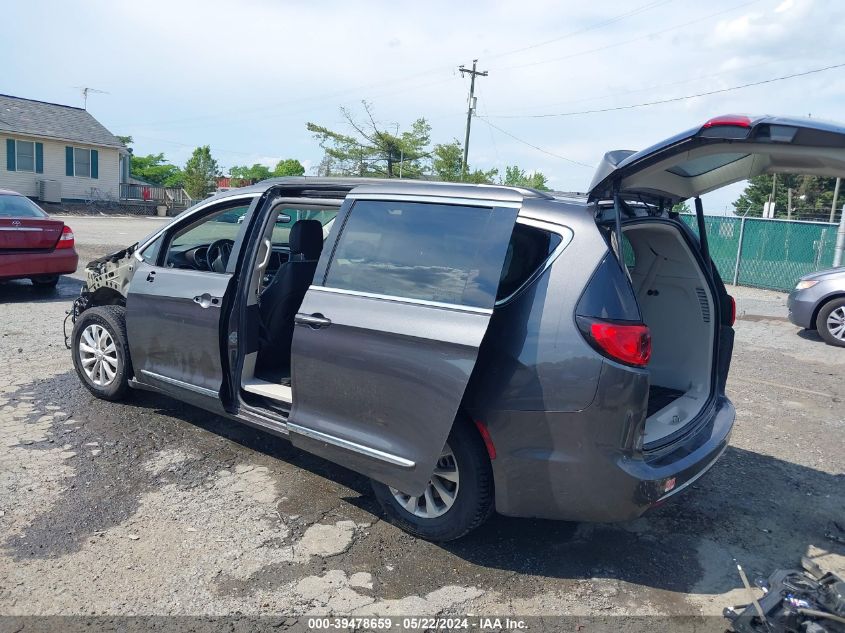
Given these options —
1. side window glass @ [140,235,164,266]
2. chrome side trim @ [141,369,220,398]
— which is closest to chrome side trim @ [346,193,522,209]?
chrome side trim @ [141,369,220,398]

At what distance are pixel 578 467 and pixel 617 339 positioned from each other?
615mm

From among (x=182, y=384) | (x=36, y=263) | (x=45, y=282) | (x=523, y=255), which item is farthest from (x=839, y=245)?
(x=45, y=282)

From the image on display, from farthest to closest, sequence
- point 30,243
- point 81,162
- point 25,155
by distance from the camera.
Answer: point 81,162 < point 25,155 < point 30,243

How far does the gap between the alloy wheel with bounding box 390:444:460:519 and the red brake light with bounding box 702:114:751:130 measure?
1921mm

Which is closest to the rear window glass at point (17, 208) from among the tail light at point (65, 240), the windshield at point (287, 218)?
the tail light at point (65, 240)

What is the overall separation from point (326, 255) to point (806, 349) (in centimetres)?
794

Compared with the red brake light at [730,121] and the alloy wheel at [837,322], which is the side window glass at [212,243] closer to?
the red brake light at [730,121]

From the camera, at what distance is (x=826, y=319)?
31.6 feet

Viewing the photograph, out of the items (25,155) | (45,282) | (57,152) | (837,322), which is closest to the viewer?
(837,322)

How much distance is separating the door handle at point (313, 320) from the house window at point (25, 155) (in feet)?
117

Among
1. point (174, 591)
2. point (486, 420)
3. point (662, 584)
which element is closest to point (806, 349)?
point (662, 584)

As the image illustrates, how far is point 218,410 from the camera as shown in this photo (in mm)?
4512

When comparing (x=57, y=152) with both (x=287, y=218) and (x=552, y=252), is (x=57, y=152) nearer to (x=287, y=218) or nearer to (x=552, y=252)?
(x=287, y=218)

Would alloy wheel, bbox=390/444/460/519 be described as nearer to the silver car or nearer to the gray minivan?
the gray minivan
